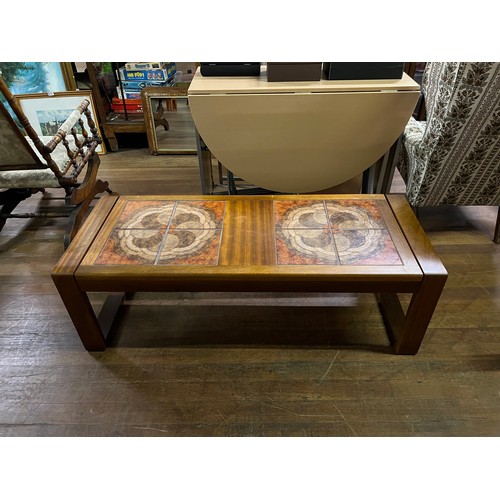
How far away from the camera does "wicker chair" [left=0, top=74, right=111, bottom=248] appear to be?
66.1 inches

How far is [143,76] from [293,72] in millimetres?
1539

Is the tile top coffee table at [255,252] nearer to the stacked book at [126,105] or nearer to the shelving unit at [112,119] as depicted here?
the shelving unit at [112,119]

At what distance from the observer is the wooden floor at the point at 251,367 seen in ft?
4.23

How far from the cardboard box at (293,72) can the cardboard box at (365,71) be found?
2.8 inches

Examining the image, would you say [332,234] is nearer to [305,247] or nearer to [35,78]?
[305,247]

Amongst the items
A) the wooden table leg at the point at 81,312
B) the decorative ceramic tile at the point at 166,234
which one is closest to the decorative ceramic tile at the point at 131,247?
the decorative ceramic tile at the point at 166,234

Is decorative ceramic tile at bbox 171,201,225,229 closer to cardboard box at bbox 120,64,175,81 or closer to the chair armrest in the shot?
the chair armrest

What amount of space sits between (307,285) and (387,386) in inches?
20.0

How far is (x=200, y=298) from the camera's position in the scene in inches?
70.4

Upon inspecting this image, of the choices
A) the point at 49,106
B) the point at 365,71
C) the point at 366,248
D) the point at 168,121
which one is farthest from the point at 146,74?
the point at 366,248

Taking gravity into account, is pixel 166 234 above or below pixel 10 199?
above

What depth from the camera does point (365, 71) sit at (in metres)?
1.79

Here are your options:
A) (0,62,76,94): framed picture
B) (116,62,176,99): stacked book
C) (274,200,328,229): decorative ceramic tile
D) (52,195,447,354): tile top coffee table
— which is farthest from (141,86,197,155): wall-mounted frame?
(274,200,328,229): decorative ceramic tile

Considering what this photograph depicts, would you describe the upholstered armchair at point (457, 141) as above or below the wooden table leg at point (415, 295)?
above
